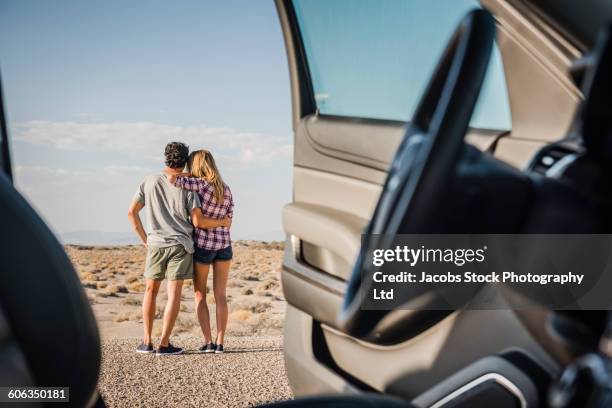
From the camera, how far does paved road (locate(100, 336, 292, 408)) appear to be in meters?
4.38

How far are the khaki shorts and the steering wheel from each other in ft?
14.7

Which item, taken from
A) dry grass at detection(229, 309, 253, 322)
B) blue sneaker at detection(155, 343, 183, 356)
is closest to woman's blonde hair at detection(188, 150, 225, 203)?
blue sneaker at detection(155, 343, 183, 356)

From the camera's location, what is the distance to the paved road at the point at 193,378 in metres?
4.38

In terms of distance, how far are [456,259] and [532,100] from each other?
1.84ft

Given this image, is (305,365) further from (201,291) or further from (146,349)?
(146,349)

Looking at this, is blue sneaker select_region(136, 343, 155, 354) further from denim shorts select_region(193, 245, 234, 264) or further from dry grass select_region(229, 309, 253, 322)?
dry grass select_region(229, 309, 253, 322)

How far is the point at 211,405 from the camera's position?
4266 mm

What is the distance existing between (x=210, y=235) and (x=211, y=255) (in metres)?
0.17

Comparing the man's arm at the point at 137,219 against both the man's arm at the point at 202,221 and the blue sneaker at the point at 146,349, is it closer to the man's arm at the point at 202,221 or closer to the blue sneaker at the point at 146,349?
the man's arm at the point at 202,221

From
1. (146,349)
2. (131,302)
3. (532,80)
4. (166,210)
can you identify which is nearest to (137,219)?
(166,210)

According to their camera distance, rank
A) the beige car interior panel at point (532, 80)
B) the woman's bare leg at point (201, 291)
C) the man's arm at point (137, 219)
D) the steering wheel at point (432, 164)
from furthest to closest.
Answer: the woman's bare leg at point (201, 291), the man's arm at point (137, 219), the beige car interior panel at point (532, 80), the steering wheel at point (432, 164)

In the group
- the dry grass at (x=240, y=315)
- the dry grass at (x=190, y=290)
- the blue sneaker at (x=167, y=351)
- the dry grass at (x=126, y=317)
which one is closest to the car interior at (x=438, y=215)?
the dry grass at (x=190, y=290)

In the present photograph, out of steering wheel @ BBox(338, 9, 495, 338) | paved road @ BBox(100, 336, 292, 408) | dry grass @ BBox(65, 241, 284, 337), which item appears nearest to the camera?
steering wheel @ BBox(338, 9, 495, 338)

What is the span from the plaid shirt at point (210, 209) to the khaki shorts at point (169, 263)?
0.54 ft
